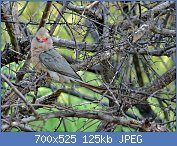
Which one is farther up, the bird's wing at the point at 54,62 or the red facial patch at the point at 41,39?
the red facial patch at the point at 41,39

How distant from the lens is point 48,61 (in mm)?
3545

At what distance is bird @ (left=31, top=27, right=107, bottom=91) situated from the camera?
136 inches

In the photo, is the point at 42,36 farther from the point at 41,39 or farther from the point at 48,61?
the point at 48,61

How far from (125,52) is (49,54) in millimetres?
547

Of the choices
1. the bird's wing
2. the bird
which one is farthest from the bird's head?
the bird's wing

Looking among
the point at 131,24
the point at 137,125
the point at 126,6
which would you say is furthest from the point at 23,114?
the point at 126,6

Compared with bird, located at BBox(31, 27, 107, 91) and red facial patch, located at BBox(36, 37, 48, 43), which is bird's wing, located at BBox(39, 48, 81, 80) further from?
red facial patch, located at BBox(36, 37, 48, 43)

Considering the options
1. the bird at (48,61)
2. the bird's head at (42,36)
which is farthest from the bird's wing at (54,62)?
the bird's head at (42,36)

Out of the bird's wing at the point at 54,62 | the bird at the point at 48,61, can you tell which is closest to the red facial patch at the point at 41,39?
the bird at the point at 48,61

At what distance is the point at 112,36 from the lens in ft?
11.3

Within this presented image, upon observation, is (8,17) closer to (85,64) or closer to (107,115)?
(85,64)

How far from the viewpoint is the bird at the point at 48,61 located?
3.46m

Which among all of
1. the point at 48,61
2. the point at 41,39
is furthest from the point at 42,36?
the point at 48,61

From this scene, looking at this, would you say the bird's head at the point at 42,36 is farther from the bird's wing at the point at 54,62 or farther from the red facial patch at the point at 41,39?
the bird's wing at the point at 54,62
